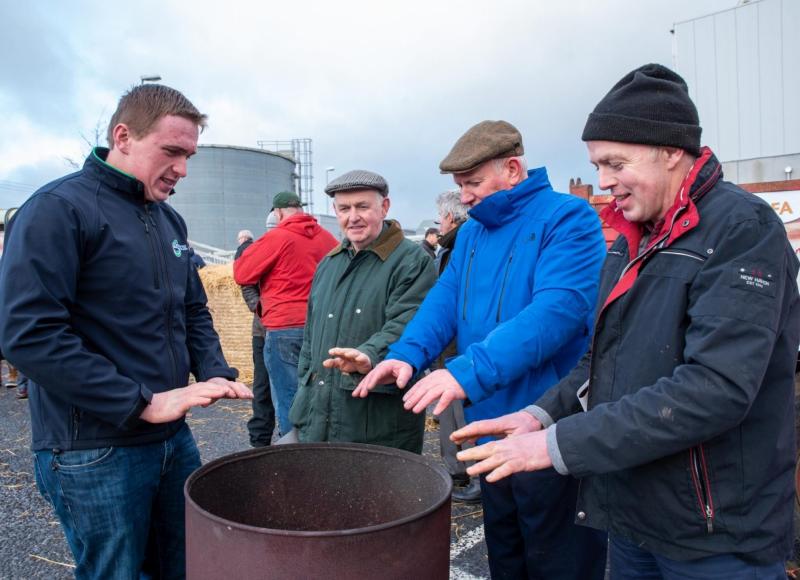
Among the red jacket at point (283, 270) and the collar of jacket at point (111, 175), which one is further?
the red jacket at point (283, 270)

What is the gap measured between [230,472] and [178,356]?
1.62ft

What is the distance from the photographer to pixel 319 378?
3080 millimetres

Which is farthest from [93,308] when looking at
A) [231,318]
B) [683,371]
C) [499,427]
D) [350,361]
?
[231,318]

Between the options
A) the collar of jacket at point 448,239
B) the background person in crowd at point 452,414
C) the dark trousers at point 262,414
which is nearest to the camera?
the background person in crowd at point 452,414

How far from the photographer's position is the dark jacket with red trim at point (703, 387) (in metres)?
1.36

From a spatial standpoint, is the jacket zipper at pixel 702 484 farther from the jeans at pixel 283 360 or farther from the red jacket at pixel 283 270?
the red jacket at pixel 283 270

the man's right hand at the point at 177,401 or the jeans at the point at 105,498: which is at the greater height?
the man's right hand at the point at 177,401

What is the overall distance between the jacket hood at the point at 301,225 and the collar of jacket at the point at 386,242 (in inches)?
68.6

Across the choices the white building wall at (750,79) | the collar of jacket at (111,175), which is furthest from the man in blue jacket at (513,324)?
the white building wall at (750,79)

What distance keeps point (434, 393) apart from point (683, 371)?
0.80m

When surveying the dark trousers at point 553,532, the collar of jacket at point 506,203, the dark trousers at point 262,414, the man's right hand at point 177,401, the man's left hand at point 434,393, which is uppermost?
the collar of jacket at point 506,203

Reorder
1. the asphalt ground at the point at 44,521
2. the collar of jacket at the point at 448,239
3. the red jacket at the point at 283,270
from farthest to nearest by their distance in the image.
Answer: the red jacket at the point at 283,270
the collar of jacket at the point at 448,239
the asphalt ground at the point at 44,521

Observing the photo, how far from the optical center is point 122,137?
83.7 inches

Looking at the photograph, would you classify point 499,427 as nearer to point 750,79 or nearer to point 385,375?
point 385,375
